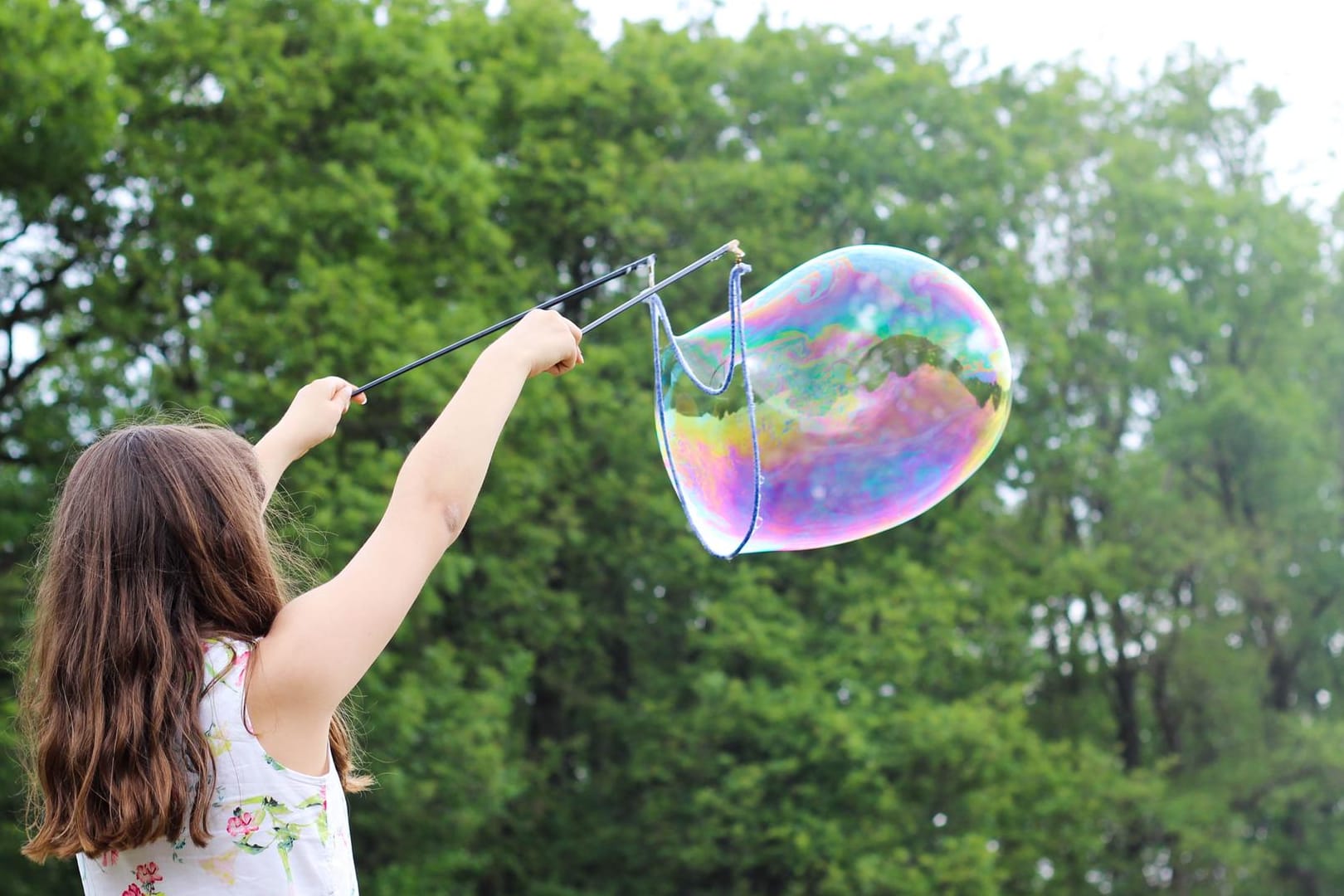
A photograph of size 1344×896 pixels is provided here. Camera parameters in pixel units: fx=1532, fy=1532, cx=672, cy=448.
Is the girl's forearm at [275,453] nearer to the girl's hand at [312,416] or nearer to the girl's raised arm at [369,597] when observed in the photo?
the girl's hand at [312,416]

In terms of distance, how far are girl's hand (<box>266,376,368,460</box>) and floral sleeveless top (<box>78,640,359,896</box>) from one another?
823 millimetres

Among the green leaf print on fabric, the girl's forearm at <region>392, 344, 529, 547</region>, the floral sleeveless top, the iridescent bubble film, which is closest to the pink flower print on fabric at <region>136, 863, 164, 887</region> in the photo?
the floral sleeveless top

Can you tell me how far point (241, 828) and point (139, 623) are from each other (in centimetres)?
27

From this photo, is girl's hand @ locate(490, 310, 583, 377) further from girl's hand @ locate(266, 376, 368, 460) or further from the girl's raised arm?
girl's hand @ locate(266, 376, 368, 460)

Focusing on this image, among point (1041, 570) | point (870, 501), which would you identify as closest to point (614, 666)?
point (1041, 570)

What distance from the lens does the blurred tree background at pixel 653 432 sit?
12305 mm

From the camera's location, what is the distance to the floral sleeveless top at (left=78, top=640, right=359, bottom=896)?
1.73m

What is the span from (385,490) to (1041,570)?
28.0 feet

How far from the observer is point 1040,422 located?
17.3m

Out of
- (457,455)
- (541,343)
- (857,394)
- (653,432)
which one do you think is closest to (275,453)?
(541,343)

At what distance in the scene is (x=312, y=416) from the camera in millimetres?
2615

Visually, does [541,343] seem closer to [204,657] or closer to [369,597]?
[369,597]

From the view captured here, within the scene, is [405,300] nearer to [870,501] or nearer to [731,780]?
[731,780]

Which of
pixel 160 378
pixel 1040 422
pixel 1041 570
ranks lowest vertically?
pixel 1041 570
